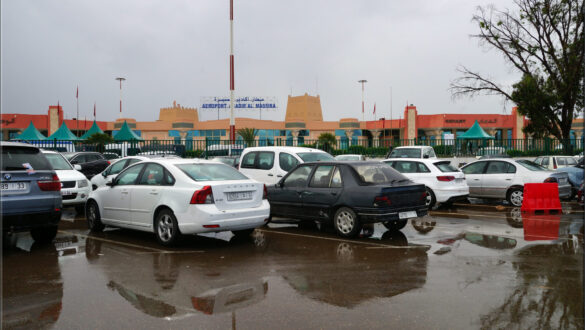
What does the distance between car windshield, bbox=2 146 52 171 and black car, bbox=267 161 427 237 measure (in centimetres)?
450

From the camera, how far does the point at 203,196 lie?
322 inches

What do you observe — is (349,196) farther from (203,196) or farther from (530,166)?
(530,166)

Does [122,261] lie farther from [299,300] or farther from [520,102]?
[520,102]

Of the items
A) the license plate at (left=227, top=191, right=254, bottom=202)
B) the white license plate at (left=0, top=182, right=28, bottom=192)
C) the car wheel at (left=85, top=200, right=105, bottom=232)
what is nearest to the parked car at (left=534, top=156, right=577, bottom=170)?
the license plate at (left=227, top=191, right=254, bottom=202)

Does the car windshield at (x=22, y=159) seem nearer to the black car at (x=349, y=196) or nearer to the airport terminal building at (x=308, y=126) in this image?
the black car at (x=349, y=196)

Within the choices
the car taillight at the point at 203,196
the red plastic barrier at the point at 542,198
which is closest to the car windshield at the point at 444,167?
the red plastic barrier at the point at 542,198

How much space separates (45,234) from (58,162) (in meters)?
4.77

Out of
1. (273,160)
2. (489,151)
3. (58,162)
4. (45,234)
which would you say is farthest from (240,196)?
(489,151)

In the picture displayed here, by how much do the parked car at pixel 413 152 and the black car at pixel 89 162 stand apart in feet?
39.3

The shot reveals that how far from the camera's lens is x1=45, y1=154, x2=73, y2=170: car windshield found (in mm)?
12977

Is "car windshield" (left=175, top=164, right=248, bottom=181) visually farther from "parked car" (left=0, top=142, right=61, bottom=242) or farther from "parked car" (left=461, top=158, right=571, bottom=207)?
"parked car" (left=461, top=158, right=571, bottom=207)

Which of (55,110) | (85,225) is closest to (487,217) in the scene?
(85,225)

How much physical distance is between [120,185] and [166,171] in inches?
52.3

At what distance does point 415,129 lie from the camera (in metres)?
59.8
